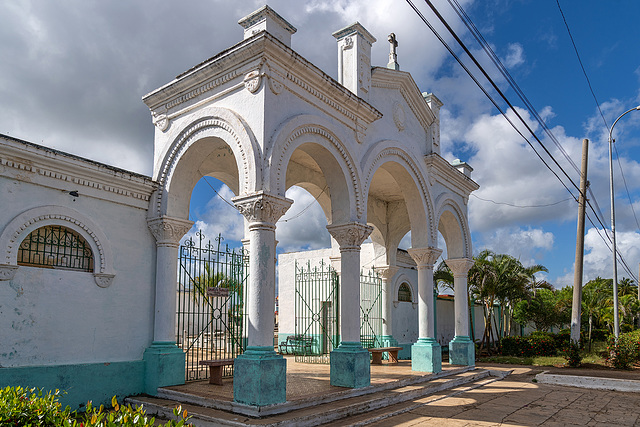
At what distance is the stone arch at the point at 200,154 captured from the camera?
24.6 feet

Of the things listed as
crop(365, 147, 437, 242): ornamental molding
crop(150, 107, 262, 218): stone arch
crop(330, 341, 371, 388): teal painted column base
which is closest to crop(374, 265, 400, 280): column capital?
crop(365, 147, 437, 242): ornamental molding

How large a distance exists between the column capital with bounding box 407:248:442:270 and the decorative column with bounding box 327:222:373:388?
295cm

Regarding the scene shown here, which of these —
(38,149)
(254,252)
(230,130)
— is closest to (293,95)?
(230,130)

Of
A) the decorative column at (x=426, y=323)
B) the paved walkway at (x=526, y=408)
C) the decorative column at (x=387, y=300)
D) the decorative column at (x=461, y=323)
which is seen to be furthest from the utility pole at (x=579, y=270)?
the decorative column at (x=426, y=323)

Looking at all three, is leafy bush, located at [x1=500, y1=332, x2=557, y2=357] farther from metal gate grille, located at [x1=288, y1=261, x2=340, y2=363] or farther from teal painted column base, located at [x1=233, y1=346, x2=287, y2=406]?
teal painted column base, located at [x1=233, y1=346, x2=287, y2=406]

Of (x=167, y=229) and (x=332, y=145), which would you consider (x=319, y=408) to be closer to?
(x=167, y=229)

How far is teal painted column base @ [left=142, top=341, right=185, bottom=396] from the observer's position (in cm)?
822

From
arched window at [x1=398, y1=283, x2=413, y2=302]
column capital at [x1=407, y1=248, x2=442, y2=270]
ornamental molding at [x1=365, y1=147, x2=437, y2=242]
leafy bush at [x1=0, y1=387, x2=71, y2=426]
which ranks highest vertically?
ornamental molding at [x1=365, y1=147, x2=437, y2=242]

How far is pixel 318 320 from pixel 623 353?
9524 mm

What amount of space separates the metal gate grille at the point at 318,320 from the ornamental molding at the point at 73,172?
5659 mm

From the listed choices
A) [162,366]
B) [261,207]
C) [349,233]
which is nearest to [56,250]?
[162,366]

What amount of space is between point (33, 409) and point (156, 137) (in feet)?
20.7

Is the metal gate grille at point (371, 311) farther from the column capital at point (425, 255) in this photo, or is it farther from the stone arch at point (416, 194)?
the stone arch at point (416, 194)

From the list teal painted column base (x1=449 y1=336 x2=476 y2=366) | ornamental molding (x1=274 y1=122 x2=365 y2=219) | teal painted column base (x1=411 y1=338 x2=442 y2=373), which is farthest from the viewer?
teal painted column base (x1=449 y1=336 x2=476 y2=366)
